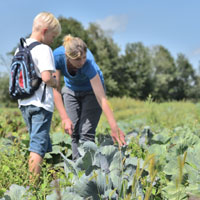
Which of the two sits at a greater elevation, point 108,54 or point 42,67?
point 108,54

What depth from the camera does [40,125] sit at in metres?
2.38

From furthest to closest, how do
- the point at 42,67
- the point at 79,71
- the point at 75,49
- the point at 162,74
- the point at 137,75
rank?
the point at 162,74 → the point at 137,75 → the point at 79,71 → the point at 75,49 → the point at 42,67

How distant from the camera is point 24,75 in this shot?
7.75ft

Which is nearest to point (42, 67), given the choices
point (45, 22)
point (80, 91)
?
point (45, 22)

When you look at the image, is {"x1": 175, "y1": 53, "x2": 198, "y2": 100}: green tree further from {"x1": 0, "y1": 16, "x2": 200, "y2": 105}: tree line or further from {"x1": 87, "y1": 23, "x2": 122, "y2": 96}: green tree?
{"x1": 87, "y1": 23, "x2": 122, "y2": 96}: green tree

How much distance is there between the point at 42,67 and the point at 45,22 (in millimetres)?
453

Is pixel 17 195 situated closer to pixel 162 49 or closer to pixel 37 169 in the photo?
pixel 37 169

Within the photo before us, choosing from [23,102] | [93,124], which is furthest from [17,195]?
[93,124]

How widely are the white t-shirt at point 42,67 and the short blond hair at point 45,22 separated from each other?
0.21 m

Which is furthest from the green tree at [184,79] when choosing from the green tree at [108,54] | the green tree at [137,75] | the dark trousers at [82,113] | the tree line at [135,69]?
the dark trousers at [82,113]

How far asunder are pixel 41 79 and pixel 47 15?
614mm

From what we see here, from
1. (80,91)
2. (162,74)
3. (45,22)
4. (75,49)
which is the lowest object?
(80,91)

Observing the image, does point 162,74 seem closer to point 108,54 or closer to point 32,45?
point 108,54

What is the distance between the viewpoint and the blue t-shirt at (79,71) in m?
2.77
